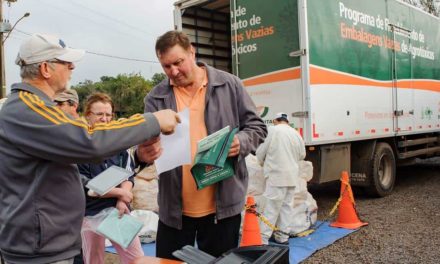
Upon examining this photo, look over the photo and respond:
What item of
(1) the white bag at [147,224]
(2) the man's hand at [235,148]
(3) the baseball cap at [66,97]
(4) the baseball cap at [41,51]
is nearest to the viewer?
(4) the baseball cap at [41,51]

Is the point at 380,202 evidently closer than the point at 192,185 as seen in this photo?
No

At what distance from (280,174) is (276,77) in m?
1.54

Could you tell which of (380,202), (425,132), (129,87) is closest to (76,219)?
(380,202)

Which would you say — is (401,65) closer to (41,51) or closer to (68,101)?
(68,101)

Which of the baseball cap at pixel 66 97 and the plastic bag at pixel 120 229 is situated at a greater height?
the baseball cap at pixel 66 97

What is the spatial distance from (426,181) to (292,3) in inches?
232

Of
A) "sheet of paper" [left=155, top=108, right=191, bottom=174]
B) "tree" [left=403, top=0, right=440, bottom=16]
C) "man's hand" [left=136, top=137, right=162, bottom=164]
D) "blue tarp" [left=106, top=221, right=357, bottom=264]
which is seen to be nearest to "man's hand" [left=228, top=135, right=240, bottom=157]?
"sheet of paper" [left=155, top=108, right=191, bottom=174]

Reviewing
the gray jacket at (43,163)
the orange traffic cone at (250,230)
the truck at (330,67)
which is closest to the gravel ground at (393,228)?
the truck at (330,67)

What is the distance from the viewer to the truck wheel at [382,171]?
743cm

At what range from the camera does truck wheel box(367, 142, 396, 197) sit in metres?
7.43

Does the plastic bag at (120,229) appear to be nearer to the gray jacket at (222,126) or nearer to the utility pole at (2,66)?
the gray jacket at (222,126)

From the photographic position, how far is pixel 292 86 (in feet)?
19.6

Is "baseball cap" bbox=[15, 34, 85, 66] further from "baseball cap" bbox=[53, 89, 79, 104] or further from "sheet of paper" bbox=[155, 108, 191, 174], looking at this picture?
"baseball cap" bbox=[53, 89, 79, 104]

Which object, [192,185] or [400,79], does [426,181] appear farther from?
[192,185]
